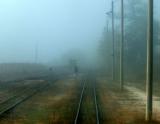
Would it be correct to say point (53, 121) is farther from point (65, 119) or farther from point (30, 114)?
point (30, 114)

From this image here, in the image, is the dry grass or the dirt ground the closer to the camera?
the dry grass

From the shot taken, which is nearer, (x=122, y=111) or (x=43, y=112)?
(x=43, y=112)

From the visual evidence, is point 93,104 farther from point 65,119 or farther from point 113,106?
point 65,119

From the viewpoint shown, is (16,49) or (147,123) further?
(16,49)

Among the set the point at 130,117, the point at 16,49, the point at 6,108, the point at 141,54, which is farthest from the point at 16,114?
the point at 16,49

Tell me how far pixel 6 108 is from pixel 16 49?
161449 mm

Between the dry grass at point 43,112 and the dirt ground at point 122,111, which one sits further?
the dirt ground at point 122,111

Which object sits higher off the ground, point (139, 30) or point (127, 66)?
point (139, 30)

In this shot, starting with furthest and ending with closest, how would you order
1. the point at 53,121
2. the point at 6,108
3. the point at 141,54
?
1. the point at 141,54
2. the point at 6,108
3. the point at 53,121

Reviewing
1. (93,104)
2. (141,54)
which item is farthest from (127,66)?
(93,104)

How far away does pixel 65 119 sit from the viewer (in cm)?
1775

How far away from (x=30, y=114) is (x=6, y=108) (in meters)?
2.15

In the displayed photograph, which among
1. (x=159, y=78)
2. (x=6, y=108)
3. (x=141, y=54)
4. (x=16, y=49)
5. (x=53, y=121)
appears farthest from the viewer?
(x=16, y=49)

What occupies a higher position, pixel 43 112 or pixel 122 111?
pixel 43 112
